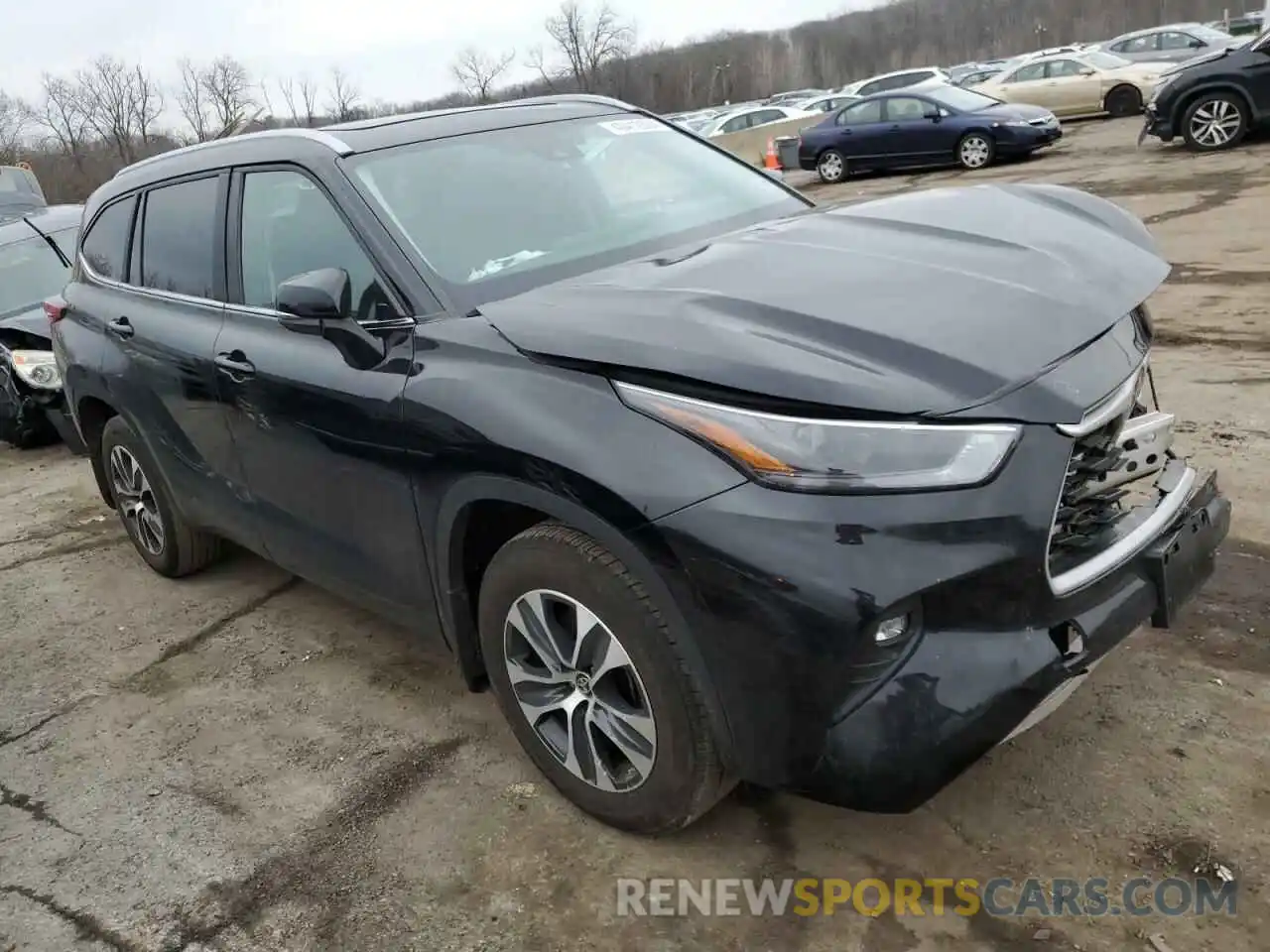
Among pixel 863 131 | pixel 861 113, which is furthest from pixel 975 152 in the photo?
pixel 861 113

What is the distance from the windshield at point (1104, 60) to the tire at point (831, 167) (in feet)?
21.9

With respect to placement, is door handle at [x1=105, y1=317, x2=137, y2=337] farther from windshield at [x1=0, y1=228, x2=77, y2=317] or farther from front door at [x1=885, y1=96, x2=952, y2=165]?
front door at [x1=885, y1=96, x2=952, y2=165]

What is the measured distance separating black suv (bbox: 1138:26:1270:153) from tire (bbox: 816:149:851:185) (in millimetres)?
5733

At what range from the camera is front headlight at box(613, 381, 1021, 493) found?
206 centimetres

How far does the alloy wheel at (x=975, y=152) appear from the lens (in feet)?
56.2

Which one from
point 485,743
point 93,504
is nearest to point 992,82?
point 93,504

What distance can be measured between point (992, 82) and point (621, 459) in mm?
23061

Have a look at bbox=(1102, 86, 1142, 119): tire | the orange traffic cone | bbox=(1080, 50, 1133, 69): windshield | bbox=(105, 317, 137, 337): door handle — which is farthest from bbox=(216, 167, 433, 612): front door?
bbox=(1080, 50, 1133, 69): windshield

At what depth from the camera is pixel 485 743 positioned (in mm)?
3271

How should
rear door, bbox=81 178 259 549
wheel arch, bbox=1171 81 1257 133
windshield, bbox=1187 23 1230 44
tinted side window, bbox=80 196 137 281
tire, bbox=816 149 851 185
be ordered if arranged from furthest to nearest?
windshield, bbox=1187 23 1230 44 < tire, bbox=816 149 851 185 < wheel arch, bbox=1171 81 1257 133 < tinted side window, bbox=80 196 137 281 < rear door, bbox=81 178 259 549

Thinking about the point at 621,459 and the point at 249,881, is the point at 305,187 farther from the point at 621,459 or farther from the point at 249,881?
the point at 249,881

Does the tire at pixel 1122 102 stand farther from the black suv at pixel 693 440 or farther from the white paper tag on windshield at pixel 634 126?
the black suv at pixel 693 440

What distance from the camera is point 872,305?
235 cm

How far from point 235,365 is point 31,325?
544cm
